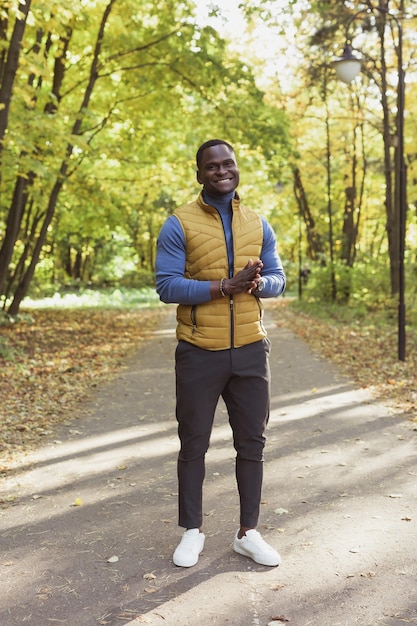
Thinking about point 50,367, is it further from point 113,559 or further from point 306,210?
point 306,210

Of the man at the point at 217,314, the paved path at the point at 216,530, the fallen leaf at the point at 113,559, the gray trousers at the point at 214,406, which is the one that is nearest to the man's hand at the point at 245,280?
the man at the point at 217,314

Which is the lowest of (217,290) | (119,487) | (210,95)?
(119,487)

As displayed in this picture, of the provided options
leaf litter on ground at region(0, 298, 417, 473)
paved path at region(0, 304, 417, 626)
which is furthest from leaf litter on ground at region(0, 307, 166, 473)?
paved path at region(0, 304, 417, 626)

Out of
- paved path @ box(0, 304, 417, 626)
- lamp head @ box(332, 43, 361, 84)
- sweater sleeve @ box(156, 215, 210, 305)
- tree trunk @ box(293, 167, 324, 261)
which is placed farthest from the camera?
tree trunk @ box(293, 167, 324, 261)

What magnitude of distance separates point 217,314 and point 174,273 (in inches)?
12.1

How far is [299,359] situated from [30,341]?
5574 millimetres

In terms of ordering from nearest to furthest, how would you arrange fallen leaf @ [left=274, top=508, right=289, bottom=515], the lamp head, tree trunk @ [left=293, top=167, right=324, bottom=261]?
fallen leaf @ [left=274, top=508, right=289, bottom=515] < the lamp head < tree trunk @ [left=293, top=167, right=324, bottom=261]

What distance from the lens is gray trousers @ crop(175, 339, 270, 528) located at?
3629mm

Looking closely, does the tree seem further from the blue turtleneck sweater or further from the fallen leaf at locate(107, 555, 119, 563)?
the fallen leaf at locate(107, 555, 119, 563)

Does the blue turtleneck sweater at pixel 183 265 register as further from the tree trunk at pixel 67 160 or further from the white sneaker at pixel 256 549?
the tree trunk at pixel 67 160

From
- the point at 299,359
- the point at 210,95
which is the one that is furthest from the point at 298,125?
the point at 299,359

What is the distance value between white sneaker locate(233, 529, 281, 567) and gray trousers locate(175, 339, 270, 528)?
76 millimetres

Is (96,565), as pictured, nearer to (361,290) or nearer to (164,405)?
(164,405)

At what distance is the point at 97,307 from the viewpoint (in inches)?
1080
